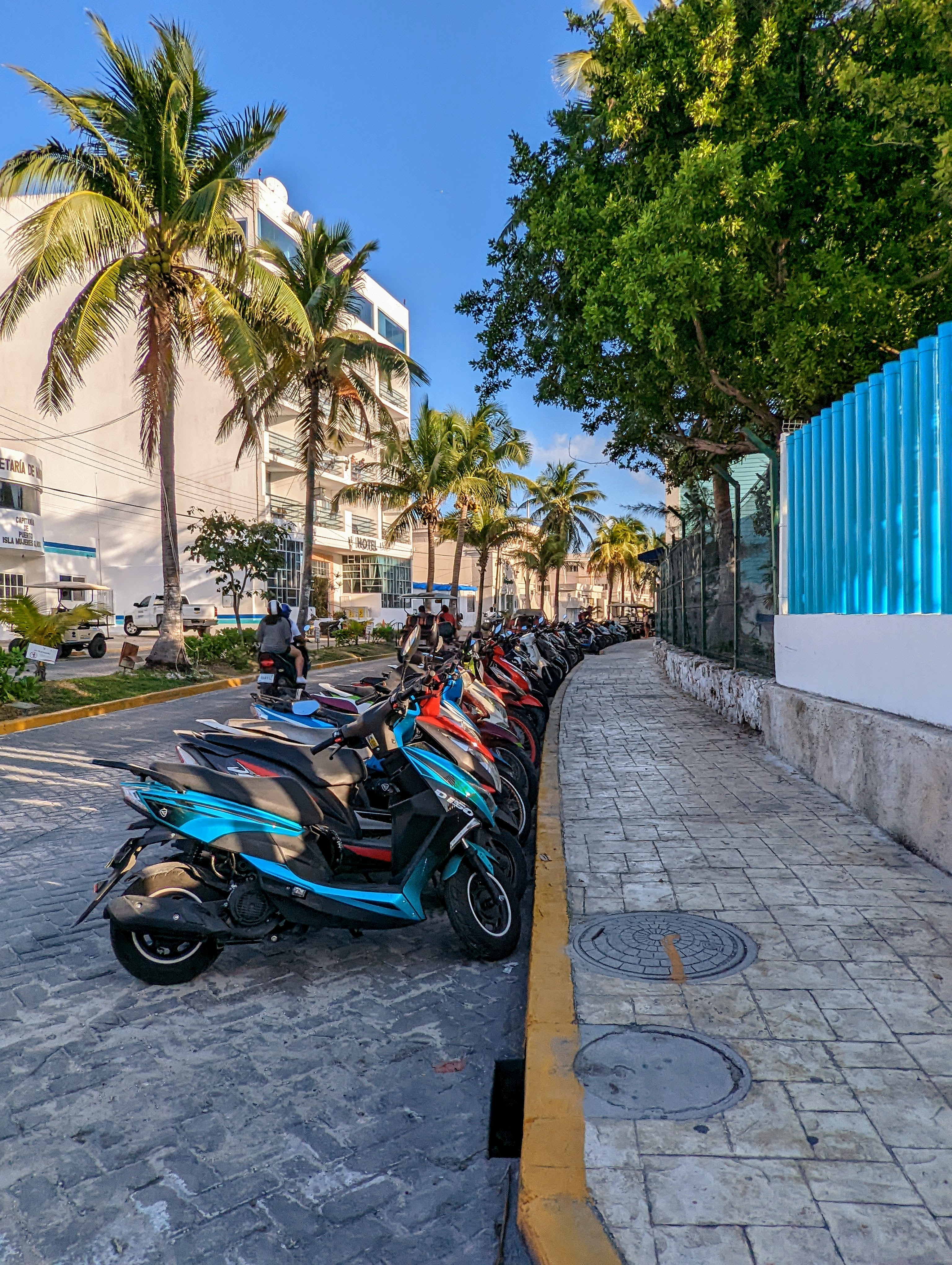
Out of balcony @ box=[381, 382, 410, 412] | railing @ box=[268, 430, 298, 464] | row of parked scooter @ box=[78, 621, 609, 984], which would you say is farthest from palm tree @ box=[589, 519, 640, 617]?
row of parked scooter @ box=[78, 621, 609, 984]

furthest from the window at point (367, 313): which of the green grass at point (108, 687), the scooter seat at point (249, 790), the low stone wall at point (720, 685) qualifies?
the scooter seat at point (249, 790)

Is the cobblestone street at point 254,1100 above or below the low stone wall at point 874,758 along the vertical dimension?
below

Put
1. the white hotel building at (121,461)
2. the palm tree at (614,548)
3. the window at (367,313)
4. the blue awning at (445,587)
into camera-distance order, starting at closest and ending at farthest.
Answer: the white hotel building at (121,461) < the window at (367,313) < the blue awning at (445,587) < the palm tree at (614,548)

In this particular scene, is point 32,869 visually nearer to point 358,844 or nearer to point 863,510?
point 358,844

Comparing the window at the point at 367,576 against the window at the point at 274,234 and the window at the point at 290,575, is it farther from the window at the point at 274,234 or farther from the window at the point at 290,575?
the window at the point at 274,234

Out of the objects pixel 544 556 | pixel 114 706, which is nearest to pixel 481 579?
pixel 544 556

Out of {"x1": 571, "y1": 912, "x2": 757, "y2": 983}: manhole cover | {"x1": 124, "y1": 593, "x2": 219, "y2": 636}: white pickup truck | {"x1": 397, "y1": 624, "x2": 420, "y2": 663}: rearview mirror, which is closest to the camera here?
{"x1": 571, "y1": 912, "x2": 757, "y2": 983}: manhole cover

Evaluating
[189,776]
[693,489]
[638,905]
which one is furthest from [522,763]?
[693,489]

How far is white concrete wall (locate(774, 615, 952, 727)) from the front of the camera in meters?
4.88

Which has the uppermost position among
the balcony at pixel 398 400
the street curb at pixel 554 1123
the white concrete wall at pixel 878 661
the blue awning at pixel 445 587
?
the balcony at pixel 398 400

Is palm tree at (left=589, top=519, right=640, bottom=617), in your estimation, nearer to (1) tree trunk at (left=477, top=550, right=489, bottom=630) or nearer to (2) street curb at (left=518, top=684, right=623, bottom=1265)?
(1) tree trunk at (left=477, top=550, right=489, bottom=630)

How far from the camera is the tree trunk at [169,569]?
51.0ft

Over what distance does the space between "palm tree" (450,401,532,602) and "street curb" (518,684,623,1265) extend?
2464 centimetres

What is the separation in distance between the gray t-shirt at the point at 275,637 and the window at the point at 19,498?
2150 centimetres
